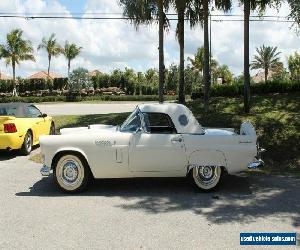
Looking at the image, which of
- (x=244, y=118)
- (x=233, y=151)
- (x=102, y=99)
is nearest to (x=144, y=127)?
(x=233, y=151)

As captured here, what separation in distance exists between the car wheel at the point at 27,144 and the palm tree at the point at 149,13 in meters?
8.28

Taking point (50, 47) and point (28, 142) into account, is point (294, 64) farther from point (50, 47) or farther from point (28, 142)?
point (28, 142)

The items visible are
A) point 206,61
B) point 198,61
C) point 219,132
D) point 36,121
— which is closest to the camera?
point 219,132

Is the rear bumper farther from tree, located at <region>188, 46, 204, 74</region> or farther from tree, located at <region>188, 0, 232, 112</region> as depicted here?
tree, located at <region>188, 46, 204, 74</region>

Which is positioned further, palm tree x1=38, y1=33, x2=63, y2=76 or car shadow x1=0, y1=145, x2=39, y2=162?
palm tree x1=38, y1=33, x2=63, y2=76

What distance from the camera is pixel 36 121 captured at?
13.0 metres

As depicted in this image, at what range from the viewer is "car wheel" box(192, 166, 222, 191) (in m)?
7.94

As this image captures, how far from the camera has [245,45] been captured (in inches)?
652

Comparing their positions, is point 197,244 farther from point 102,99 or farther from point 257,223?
point 102,99

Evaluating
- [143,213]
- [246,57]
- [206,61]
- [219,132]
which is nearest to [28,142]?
[219,132]

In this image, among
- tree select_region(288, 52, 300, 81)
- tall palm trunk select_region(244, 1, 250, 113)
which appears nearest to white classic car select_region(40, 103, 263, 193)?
tall palm trunk select_region(244, 1, 250, 113)

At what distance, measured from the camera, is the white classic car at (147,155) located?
7852 mm

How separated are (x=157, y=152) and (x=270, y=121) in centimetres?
755

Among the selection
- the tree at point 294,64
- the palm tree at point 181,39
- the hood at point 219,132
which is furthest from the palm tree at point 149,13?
the tree at point 294,64
